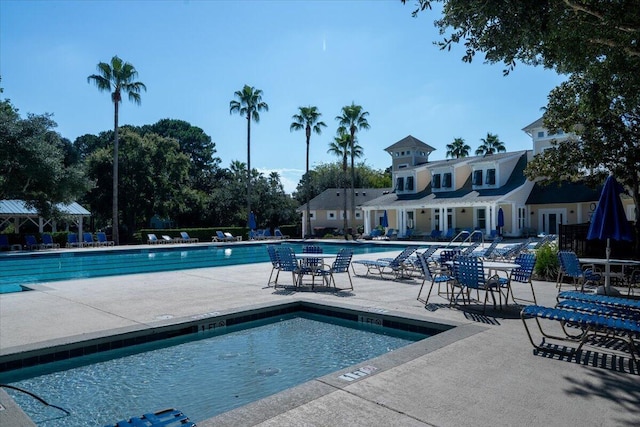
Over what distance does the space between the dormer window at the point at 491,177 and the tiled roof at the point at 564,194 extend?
2683 millimetres

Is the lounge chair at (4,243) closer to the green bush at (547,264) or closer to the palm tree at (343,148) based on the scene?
the palm tree at (343,148)

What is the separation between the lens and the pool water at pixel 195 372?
15.0ft

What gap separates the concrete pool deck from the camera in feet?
11.5

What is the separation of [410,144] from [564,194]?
1389 centimetres

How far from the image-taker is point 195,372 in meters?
5.52

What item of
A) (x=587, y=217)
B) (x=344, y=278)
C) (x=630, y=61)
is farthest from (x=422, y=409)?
(x=587, y=217)

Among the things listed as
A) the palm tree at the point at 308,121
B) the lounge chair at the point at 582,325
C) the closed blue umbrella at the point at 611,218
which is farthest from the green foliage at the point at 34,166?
the lounge chair at the point at 582,325

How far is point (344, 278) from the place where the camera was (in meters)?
12.6

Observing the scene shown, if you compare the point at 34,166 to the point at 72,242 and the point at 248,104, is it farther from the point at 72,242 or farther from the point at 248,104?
the point at 248,104

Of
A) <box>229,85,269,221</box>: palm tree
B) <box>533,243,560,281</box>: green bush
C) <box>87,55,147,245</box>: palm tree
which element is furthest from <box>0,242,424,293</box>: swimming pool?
<box>229,85,269,221</box>: palm tree

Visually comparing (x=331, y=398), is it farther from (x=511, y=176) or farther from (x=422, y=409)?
(x=511, y=176)

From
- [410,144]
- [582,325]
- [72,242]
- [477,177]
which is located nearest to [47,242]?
[72,242]

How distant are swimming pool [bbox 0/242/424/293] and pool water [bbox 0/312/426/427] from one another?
9308 mm

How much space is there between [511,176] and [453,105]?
50.3 ft
